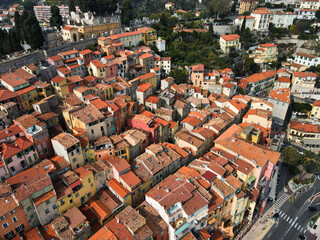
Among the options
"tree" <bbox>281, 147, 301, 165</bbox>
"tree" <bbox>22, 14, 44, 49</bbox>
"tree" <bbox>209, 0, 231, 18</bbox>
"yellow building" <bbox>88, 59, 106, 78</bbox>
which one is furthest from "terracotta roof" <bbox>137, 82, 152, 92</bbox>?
"tree" <bbox>209, 0, 231, 18</bbox>

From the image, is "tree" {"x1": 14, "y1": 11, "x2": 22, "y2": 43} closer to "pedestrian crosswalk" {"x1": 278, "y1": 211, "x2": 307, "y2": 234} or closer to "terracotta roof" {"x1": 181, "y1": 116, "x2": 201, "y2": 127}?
"terracotta roof" {"x1": 181, "y1": 116, "x2": 201, "y2": 127}

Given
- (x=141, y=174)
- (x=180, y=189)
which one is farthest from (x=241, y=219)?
(x=141, y=174)

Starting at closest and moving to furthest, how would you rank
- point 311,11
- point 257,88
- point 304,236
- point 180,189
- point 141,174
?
point 180,189
point 141,174
point 304,236
point 257,88
point 311,11

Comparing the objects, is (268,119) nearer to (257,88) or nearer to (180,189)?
(257,88)

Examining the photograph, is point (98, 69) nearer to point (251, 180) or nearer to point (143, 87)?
point (143, 87)

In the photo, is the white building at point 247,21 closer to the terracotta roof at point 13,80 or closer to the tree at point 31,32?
the tree at point 31,32
